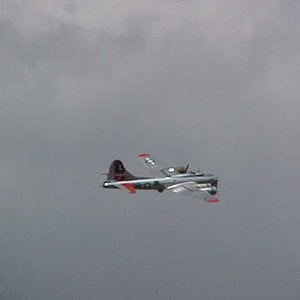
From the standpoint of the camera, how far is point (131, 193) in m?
198

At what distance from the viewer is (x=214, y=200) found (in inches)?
7500

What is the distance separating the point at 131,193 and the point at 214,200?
73.8 feet
